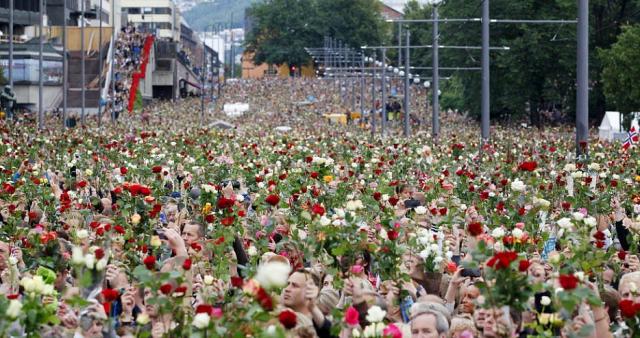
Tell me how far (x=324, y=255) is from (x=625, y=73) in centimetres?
5789

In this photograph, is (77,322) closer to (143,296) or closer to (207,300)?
(207,300)

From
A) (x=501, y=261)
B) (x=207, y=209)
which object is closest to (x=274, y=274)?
(x=501, y=261)

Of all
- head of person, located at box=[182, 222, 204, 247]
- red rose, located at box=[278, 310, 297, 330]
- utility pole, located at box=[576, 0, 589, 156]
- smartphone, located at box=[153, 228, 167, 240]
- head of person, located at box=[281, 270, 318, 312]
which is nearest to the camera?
red rose, located at box=[278, 310, 297, 330]

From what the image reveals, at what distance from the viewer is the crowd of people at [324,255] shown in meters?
9.25

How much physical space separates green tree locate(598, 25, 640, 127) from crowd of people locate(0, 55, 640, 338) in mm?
41901

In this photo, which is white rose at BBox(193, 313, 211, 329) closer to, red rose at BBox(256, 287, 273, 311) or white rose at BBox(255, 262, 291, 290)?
red rose at BBox(256, 287, 273, 311)

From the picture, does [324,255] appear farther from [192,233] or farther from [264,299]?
[264,299]

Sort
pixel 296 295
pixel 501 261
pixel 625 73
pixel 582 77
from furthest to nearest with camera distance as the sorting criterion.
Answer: pixel 625 73
pixel 582 77
pixel 296 295
pixel 501 261

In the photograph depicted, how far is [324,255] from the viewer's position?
1355 cm

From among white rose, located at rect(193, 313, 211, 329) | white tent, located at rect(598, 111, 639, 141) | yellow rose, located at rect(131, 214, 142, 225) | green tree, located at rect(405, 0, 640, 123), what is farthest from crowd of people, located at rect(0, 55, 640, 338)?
green tree, located at rect(405, 0, 640, 123)

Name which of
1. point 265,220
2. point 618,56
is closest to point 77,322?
point 265,220

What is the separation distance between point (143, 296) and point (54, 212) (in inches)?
314

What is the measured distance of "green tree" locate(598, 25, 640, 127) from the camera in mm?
69375

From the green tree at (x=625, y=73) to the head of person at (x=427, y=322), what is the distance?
5854 cm
